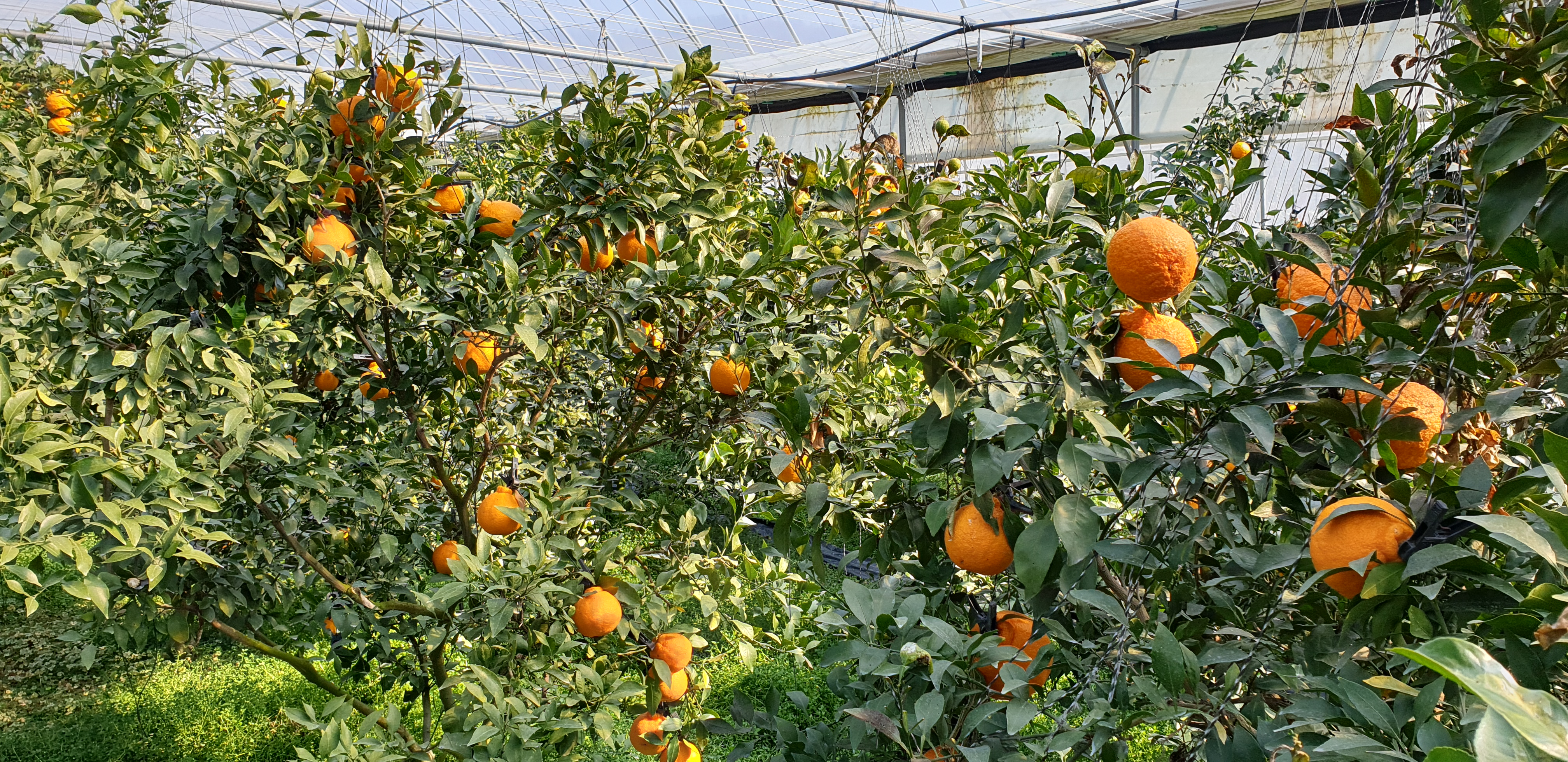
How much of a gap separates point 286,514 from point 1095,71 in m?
1.46

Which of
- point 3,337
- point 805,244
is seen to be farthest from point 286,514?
point 805,244

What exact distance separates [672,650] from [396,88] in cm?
92

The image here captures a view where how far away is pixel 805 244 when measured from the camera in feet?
4.29

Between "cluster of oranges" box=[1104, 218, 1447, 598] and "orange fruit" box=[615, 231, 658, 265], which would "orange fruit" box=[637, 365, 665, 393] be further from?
"cluster of oranges" box=[1104, 218, 1447, 598]

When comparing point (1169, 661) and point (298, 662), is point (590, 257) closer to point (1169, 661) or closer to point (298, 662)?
point (298, 662)

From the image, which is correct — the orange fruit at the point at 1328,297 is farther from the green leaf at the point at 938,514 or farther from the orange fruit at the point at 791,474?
the orange fruit at the point at 791,474

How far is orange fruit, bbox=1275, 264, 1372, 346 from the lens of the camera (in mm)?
755

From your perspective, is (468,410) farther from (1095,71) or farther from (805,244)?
(1095,71)

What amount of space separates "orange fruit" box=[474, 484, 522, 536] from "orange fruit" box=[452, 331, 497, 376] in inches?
8.1

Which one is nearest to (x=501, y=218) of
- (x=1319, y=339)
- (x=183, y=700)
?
(x=1319, y=339)

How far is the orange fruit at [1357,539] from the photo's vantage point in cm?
60

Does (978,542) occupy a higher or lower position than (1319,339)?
lower

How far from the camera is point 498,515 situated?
1.43 m

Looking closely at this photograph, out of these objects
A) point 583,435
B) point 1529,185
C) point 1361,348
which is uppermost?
point 1529,185
